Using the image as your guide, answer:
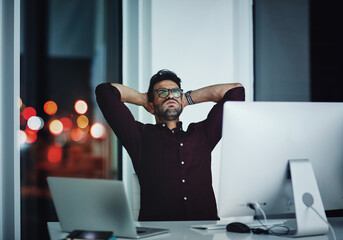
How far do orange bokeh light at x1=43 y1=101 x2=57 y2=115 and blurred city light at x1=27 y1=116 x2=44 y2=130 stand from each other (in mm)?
112

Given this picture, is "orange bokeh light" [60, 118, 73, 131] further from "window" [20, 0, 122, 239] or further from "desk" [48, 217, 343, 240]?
"desk" [48, 217, 343, 240]

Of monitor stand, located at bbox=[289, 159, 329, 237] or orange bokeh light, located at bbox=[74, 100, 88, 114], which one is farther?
orange bokeh light, located at bbox=[74, 100, 88, 114]

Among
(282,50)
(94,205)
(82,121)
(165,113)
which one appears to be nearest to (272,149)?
(94,205)

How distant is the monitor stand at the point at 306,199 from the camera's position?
1725 millimetres

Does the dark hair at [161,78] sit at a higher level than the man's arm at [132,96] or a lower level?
higher

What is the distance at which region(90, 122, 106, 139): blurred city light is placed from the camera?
143 inches

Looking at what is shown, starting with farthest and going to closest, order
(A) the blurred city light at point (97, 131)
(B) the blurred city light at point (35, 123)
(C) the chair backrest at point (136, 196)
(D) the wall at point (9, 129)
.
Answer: (A) the blurred city light at point (97, 131)
(B) the blurred city light at point (35, 123)
(D) the wall at point (9, 129)
(C) the chair backrest at point (136, 196)

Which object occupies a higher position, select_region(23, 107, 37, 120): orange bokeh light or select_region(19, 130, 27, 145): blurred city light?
select_region(23, 107, 37, 120): orange bokeh light

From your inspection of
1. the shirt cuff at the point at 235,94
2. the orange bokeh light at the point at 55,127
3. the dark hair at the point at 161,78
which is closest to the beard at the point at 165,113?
the dark hair at the point at 161,78

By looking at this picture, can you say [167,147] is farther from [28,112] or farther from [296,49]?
[296,49]

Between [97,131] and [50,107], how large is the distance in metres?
0.47

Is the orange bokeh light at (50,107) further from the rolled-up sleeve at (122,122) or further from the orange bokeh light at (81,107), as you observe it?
the rolled-up sleeve at (122,122)

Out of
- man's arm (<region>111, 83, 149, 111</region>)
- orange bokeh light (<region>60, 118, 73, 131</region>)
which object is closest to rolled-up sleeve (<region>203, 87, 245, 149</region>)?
man's arm (<region>111, 83, 149, 111</region>)

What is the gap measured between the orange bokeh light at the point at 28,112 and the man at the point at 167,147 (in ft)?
2.01
